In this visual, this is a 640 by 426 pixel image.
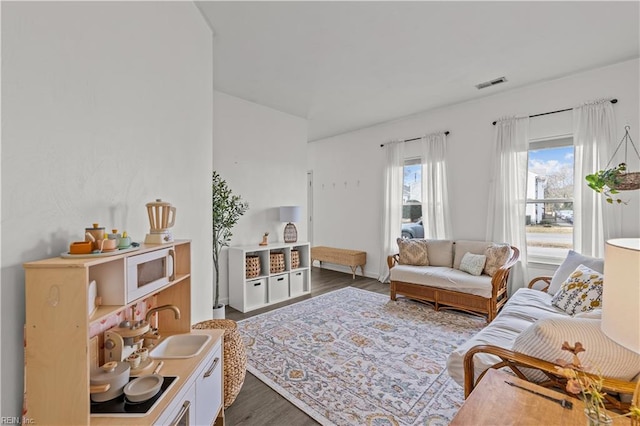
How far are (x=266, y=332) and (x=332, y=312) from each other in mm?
948

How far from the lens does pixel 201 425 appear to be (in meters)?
1.36

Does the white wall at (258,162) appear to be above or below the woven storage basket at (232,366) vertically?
above

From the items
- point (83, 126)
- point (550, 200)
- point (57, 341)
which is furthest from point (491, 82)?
point (57, 341)

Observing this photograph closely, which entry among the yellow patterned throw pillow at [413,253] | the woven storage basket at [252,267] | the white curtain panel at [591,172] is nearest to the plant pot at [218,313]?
the woven storage basket at [252,267]

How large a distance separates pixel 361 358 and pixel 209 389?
1.46 meters

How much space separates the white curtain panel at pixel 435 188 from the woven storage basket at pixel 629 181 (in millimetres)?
2236

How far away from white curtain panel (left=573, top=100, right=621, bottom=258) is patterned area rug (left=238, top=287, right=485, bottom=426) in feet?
5.29

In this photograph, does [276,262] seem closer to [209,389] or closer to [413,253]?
[413,253]

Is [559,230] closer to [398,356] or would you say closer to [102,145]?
[398,356]

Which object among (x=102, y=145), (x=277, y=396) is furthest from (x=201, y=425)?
(x=102, y=145)

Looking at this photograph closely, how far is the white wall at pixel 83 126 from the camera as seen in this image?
92 centimetres

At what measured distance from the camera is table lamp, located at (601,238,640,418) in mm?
684

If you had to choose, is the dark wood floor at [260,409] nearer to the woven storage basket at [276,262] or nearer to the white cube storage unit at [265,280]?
the white cube storage unit at [265,280]

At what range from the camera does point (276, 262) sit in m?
4.14
